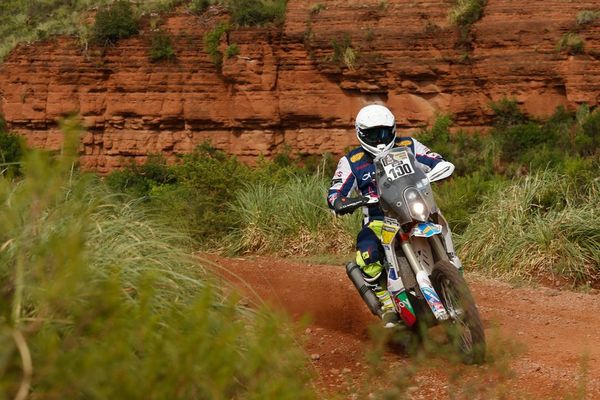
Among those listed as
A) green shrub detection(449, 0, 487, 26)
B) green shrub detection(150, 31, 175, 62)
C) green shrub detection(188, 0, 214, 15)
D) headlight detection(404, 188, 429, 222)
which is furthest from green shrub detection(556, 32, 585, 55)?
headlight detection(404, 188, 429, 222)

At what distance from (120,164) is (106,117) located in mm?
2012

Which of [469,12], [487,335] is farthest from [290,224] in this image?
[469,12]

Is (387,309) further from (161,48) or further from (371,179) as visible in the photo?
(161,48)

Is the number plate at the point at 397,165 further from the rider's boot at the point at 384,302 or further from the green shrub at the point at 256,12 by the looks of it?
the green shrub at the point at 256,12

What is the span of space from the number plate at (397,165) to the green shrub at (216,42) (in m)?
26.6

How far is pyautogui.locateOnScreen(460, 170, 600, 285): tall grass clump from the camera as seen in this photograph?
34.8ft

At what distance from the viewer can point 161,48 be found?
33.2m

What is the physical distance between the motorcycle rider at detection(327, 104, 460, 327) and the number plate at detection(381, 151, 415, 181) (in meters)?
0.21

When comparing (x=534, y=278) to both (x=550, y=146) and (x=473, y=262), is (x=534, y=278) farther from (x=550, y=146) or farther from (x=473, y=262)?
(x=550, y=146)

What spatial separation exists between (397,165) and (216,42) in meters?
26.9

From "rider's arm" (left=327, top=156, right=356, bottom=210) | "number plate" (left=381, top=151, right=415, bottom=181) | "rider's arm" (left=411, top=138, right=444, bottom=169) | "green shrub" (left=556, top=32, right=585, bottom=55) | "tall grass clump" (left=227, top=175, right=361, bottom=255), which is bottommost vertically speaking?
"tall grass clump" (left=227, top=175, right=361, bottom=255)

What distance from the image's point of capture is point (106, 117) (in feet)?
112

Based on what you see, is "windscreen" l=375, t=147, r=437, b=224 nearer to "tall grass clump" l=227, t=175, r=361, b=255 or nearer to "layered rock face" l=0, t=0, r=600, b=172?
"tall grass clump" l=227, t=175, r=361, b=255

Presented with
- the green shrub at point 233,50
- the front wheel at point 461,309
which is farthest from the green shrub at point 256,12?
the front wheel at point 461,309
